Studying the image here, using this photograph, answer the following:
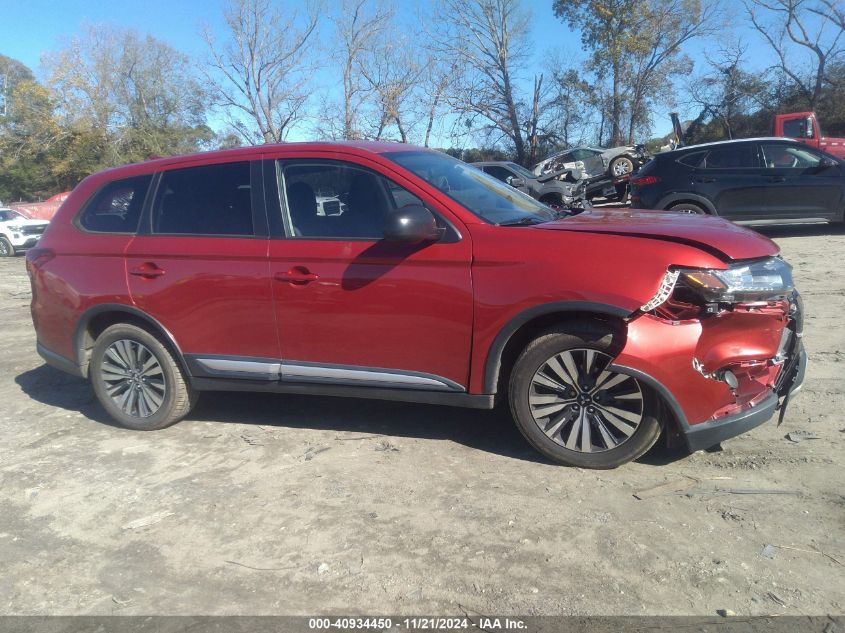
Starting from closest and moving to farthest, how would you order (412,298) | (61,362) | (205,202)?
1. (412,298)
2. (205,202)
3. (61,362)

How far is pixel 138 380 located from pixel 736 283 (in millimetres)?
3953

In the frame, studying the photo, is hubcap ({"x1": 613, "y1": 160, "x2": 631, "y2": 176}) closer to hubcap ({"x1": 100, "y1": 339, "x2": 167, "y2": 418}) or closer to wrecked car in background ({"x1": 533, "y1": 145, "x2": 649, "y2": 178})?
wrecked car in background ({"x1": 533, "y1": 145, "x2": 649, "y2": 178})

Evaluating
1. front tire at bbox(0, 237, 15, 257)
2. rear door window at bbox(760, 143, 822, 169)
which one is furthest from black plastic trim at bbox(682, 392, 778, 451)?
front tire at bbox(0, 237, 15, 257)

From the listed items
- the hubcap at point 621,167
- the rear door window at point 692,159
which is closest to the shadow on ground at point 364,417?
the rear door window at point 692,159

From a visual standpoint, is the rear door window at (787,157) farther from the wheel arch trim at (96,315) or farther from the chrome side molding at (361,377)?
the wheel arch trim at (96,315)

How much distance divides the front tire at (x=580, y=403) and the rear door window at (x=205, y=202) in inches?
79.5

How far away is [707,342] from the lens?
345 centimetres

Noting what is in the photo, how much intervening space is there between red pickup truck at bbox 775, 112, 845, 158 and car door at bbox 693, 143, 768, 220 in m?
4.17

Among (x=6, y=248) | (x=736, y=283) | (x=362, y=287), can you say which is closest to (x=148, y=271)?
(x=362, y=287)

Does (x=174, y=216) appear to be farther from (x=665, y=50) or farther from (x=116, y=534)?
(x=665, y=50)

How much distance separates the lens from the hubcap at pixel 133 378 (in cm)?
483

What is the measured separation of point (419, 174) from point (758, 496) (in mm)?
2578

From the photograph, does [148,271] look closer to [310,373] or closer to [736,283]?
[310,373]

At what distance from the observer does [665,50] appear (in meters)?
32.6
